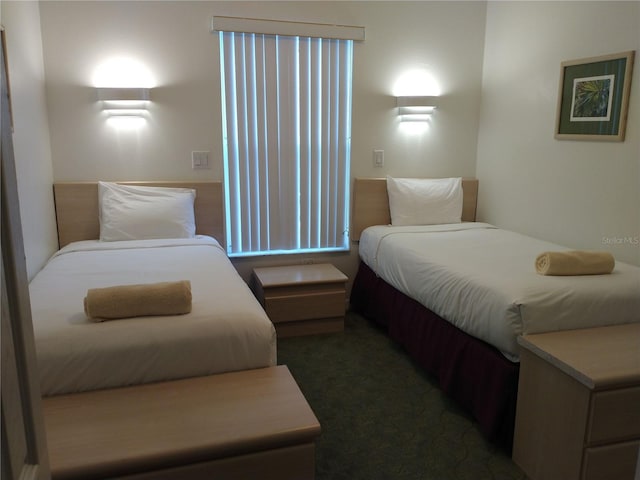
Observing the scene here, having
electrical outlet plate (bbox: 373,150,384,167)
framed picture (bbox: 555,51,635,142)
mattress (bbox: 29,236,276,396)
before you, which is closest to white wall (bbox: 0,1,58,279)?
mattress (bbox: 29,236,276,396)

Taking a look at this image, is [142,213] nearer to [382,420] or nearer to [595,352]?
[382,420]

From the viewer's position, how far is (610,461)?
1.79m

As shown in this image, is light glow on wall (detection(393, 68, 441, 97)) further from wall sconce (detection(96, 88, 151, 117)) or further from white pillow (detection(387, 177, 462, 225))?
wall sconce (detection(96, 88, 151, 117))

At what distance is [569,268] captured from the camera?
90.0 inches

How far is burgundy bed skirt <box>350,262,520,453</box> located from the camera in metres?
2.11

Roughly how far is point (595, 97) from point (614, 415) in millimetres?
1904

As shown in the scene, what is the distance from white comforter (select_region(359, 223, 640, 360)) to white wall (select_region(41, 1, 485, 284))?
89 cm

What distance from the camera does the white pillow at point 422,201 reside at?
365cm

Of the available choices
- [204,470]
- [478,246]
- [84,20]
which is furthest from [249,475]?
[84,20]

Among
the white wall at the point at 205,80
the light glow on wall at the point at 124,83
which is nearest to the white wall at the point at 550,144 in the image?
the white wall at the point at 205,80

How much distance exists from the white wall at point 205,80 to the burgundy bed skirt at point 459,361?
787mm

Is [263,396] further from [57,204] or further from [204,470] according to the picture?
[57,204]

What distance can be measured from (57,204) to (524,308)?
2.75 m

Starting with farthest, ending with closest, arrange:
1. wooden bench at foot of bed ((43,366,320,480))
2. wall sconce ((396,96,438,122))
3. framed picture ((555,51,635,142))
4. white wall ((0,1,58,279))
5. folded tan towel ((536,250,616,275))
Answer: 1. wall sconce ((396,96,438,122))
2. framed picture ((555,51,635,142))
3. white wall ((0,1,58,279))
4. folded tan towel ((536,250,616,275))
5. wooden bench at foot of bed ((43,366,320,480))
